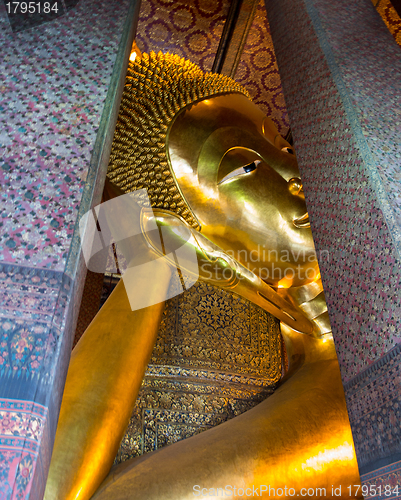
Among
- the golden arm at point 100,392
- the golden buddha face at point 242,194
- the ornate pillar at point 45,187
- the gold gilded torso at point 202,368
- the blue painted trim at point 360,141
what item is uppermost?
the blue painted trim at point 360,141

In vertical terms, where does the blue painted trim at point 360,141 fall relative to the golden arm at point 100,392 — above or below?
above

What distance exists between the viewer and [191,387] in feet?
6.15

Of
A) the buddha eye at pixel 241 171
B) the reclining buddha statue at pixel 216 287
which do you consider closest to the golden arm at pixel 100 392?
the reclining buddha statue at pixel 216 287

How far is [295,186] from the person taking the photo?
6.43ft

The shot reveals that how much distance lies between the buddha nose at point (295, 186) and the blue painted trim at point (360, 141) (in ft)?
2.13

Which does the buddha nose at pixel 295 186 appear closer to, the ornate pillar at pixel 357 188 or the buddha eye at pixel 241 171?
the buddha eye at pixel 241 171

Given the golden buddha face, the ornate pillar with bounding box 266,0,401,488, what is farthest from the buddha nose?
the ornate pillar with bounding box 266,0,401,488

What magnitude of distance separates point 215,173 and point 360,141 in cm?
95

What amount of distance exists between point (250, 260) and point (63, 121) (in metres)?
1.13

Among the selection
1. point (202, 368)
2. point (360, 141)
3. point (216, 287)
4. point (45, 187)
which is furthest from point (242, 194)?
point (45, 187)

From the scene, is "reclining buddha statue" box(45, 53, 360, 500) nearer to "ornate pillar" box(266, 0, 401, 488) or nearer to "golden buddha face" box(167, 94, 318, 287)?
"golden buddha face" box(167, 94, 318, 287)

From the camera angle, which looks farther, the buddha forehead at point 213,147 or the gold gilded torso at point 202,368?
the buddha forehead at point 213,147

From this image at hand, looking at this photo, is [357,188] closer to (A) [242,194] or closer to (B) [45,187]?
(B) [45,187]

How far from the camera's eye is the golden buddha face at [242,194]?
195 cm
